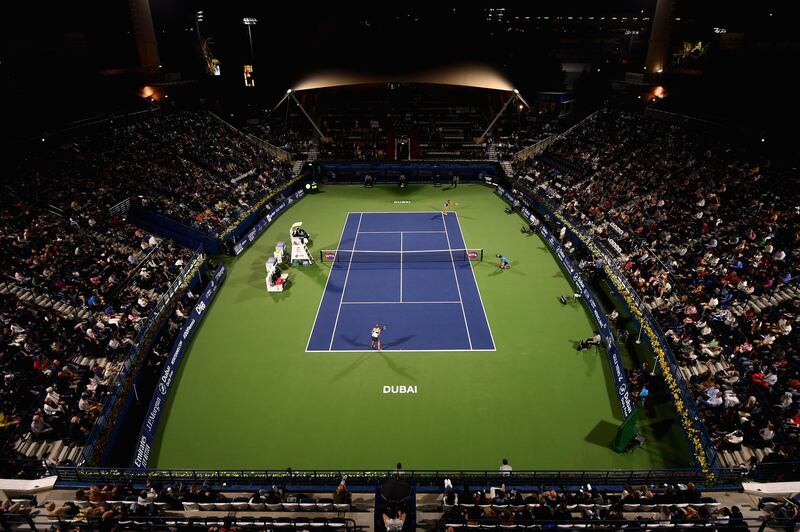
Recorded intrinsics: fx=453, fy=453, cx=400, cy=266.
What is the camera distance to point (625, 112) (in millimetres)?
40219

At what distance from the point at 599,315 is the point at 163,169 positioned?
2983cm

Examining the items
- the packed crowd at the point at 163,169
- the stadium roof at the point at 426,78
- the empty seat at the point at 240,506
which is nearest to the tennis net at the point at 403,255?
the packed crowd at the point at 163,169

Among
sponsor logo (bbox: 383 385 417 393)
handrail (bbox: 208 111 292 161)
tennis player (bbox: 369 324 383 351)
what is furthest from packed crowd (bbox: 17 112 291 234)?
sponsor logo (bbox: 383 385 417 393)

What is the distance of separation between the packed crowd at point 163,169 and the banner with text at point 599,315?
2057cm

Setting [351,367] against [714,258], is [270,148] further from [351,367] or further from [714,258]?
[714,258]

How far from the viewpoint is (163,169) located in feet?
106

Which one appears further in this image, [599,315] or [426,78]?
[426,78]

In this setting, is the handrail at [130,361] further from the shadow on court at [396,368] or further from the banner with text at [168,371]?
the shadow on court at [396,368]

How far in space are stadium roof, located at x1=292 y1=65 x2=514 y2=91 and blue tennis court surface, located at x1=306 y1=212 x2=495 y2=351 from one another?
12984 mm

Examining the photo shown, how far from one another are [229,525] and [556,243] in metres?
23.2

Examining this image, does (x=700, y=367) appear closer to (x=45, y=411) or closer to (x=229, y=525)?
(x=229, y=525)

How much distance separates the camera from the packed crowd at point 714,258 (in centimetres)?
1366

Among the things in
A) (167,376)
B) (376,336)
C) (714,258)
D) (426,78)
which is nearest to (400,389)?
(376,336)

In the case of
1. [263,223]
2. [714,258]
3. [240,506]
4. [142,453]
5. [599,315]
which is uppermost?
[263,223]
